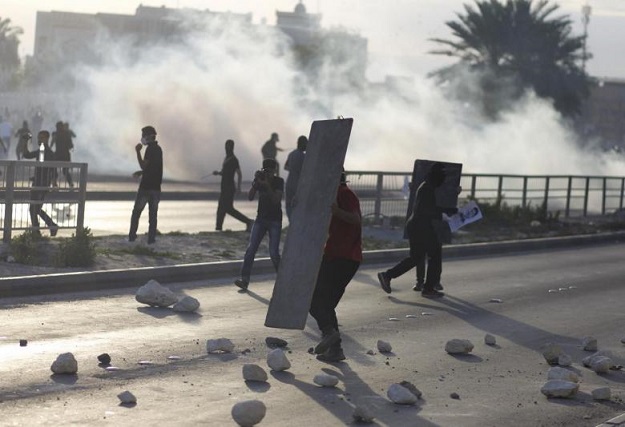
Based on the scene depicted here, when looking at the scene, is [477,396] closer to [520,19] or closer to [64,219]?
[64,219]

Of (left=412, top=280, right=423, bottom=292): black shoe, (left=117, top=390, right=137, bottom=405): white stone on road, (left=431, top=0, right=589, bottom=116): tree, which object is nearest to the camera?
(left=117, top=390, right=137, bottom=405): white stone on road

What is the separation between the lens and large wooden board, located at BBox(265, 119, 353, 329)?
417 inches

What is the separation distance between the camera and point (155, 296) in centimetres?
1380

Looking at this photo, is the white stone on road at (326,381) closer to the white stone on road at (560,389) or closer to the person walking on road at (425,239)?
the white stone on road at (560,389)

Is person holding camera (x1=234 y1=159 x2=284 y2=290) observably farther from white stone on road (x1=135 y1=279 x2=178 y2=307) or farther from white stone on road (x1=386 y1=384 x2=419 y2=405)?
white stone on road (x1=386 y1=384 x2=419 y2=405)

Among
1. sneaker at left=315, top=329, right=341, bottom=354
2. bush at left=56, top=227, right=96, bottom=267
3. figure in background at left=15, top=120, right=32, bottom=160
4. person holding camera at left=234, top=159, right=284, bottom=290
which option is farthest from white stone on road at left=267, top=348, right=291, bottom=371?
figure in background at left=15, top=120, right=32, bottom=160

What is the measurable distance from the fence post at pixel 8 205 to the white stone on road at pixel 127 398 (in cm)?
917

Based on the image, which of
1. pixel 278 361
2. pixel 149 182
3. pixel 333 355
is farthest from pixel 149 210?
pixel 278 361

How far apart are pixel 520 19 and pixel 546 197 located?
37156mm

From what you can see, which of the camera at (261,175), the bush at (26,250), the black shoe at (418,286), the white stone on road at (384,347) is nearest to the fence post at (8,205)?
the bush at (26,250)

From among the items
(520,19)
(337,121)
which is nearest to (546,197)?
(337,121)

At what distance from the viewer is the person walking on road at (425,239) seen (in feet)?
52.6

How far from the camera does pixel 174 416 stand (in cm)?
847

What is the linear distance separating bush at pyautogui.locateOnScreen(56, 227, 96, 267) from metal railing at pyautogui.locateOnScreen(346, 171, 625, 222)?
28.3 ft
